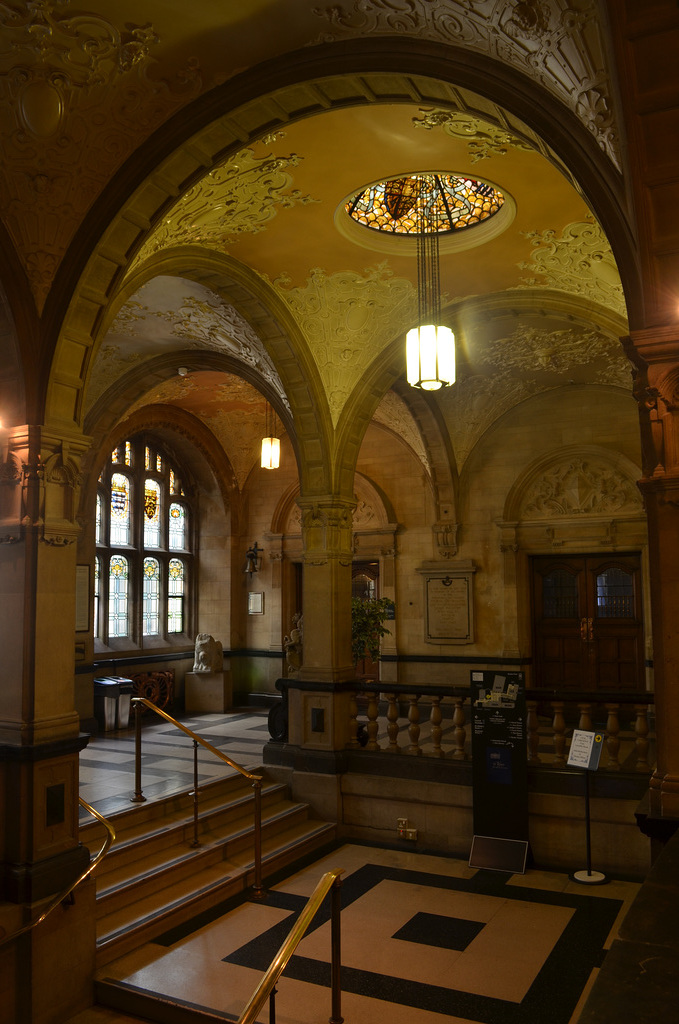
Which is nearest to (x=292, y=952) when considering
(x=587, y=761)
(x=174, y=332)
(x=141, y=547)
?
(x=587, y=761)

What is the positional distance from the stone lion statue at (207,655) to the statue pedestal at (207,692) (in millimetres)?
121

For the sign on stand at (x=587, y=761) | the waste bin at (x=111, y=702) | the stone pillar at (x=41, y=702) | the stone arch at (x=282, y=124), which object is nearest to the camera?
the stone arch at (x=282, y=124)

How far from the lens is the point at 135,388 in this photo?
10.3 m

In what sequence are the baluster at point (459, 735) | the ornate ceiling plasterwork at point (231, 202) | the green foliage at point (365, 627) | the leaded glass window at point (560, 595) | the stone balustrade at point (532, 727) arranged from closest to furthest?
the ornate ceiling plasterwork at point (231, 202) → the stone balustrade at point (532, 727) → the baluster at point (459, 735) → the green foliage at point (365, 627) → the leaded glass window at point (560, 595)

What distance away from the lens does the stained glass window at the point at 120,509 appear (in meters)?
12.4

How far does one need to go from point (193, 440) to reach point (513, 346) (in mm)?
5807

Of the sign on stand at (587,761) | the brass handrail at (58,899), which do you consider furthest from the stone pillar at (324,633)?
the brass handrail at (58,899)

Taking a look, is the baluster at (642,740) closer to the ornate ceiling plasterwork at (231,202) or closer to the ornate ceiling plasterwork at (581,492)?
the ornate ceiling plasterwork at (581,492)

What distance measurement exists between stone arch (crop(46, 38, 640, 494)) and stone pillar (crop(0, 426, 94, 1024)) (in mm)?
436

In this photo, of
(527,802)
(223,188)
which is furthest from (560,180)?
(527,802)

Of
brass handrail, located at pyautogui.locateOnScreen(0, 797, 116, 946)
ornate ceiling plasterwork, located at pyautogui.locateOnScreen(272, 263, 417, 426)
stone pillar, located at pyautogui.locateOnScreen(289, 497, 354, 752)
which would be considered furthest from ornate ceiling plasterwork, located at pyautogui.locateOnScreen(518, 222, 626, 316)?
brass handrail, located at pyautogui.locateOnScreen(0, 797, 116, 946)

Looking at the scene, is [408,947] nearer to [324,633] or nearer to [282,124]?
[324,633]

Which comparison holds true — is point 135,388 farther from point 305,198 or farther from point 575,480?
point 575,480

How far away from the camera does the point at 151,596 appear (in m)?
13.0
